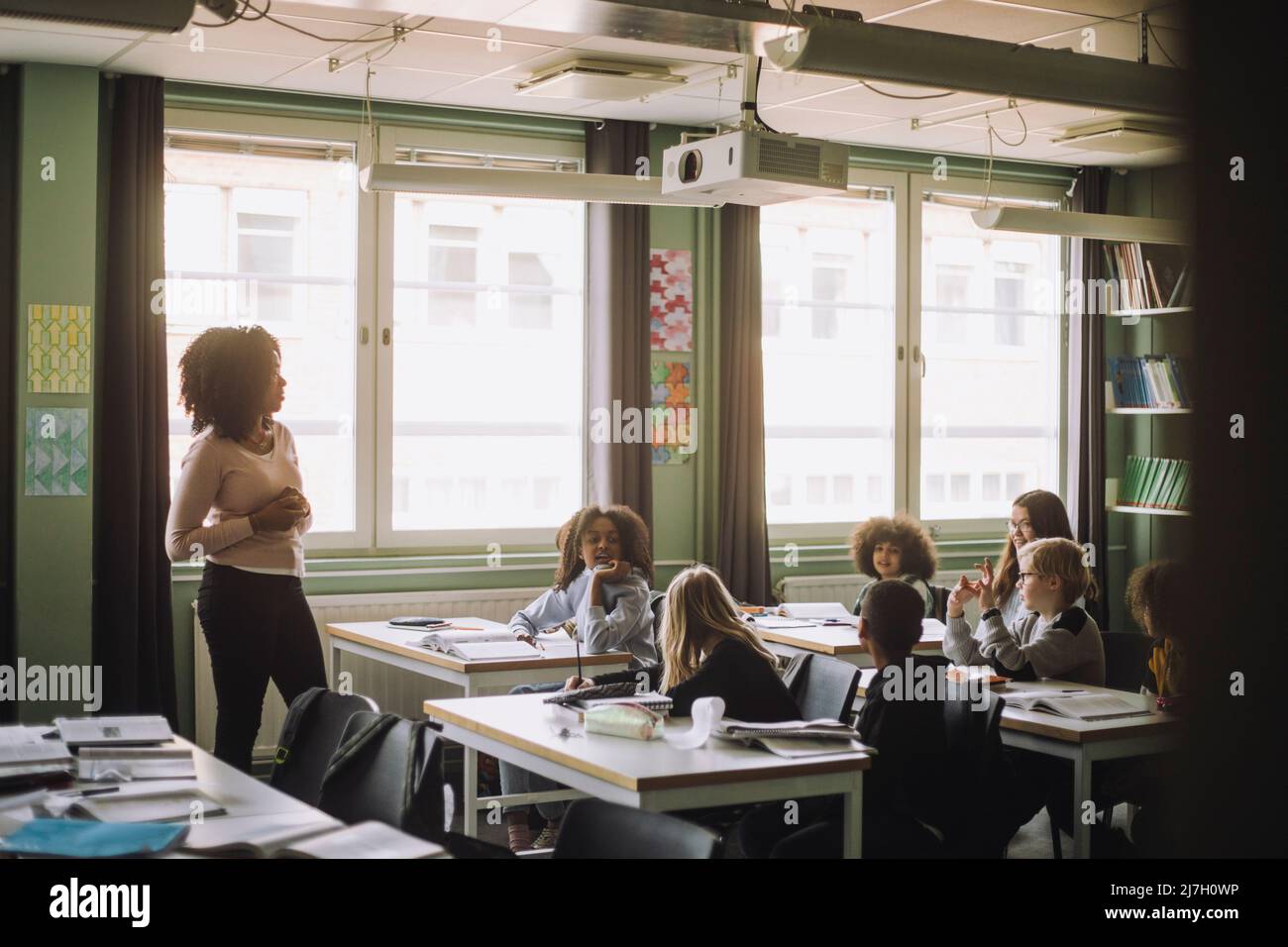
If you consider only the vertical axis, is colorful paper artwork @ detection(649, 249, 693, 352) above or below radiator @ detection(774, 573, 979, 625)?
above

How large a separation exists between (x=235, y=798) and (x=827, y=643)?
2967 millimetres

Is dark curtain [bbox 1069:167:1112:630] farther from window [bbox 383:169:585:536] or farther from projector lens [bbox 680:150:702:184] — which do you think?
projector lens [bbox 680:150:702:184]

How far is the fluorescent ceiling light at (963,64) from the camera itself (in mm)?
3920

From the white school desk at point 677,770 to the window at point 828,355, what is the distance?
391 cm

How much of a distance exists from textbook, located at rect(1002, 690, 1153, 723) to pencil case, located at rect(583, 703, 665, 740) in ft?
3.92

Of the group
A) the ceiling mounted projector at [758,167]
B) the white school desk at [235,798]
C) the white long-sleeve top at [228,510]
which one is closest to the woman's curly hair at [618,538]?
the white long-sleeve top at [228,510]

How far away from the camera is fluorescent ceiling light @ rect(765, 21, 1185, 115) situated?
12.9 ft

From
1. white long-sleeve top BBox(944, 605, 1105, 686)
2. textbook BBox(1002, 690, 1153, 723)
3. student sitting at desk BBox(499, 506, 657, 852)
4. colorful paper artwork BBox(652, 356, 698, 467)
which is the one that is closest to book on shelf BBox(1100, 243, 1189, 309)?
colorful paper artwork BBox(652, 356, 698, 467)

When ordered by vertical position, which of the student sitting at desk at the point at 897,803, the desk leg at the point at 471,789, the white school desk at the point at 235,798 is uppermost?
the white school desk at the point at 235,798

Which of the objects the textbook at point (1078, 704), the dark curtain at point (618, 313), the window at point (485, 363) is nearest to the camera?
the textbook at point (1078, 704)

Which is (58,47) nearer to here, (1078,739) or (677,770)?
(677,770)

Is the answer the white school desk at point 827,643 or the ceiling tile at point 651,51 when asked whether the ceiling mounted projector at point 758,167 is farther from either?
the white school desk at point 827,643
